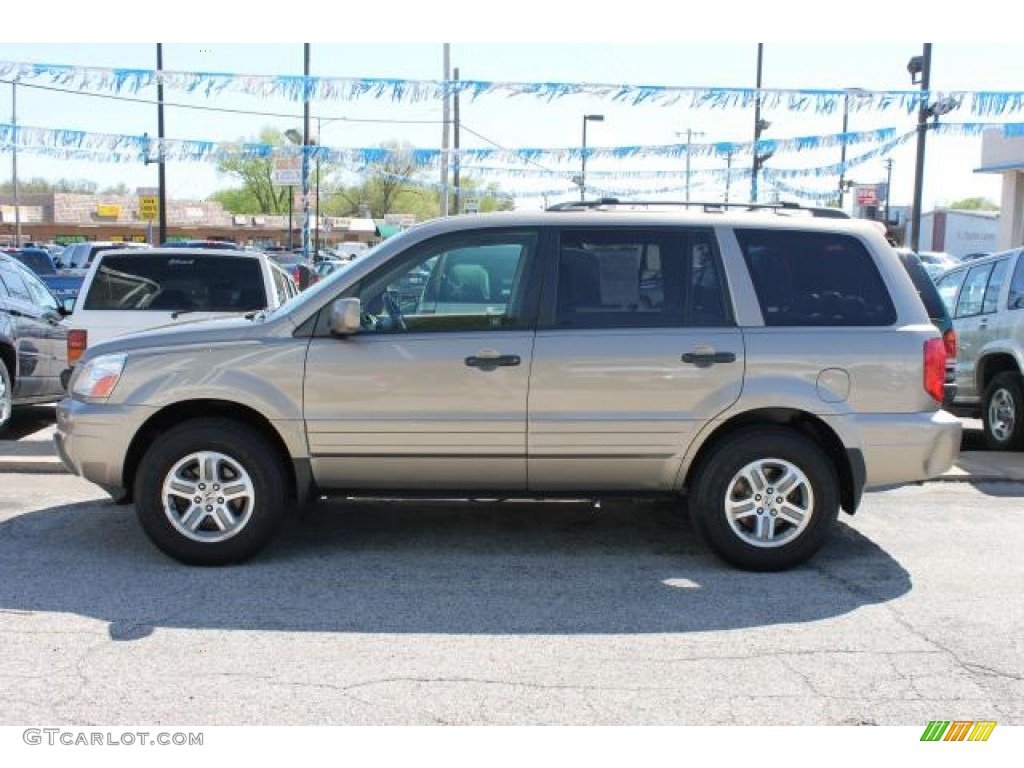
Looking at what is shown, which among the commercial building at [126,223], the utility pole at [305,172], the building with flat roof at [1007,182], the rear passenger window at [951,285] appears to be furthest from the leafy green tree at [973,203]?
the rear passenger window at [951,285]

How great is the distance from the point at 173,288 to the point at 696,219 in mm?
4846

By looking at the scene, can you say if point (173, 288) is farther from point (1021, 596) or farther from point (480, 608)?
point (1021, 596)

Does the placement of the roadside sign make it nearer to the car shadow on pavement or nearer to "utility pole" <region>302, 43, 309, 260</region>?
"utility pole" <region>302, 43, 309, 260</region>

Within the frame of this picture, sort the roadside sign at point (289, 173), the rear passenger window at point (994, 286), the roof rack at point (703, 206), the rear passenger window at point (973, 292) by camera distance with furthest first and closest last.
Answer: the roadside sign at point (289, 173), the rear passenger window at point (973, 292), the rear passenger window at point (994, 286), the roof rack at point (703, 206)

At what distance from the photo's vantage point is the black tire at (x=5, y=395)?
881cm

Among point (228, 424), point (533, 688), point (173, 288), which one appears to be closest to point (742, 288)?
point (533, 688)

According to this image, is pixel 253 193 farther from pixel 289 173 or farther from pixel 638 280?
pixel 638 280

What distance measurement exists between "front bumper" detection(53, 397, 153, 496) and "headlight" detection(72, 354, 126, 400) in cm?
6

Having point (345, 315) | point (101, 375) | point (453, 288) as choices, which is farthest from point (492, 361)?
point (101, 375)

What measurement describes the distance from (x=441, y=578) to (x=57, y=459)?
417cm

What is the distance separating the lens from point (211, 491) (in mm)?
5281

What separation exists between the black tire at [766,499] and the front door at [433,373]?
1056 mm

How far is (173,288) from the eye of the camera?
8297 mm

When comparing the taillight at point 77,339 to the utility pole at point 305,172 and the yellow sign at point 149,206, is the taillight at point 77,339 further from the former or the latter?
the yellow sign at point 149,206
